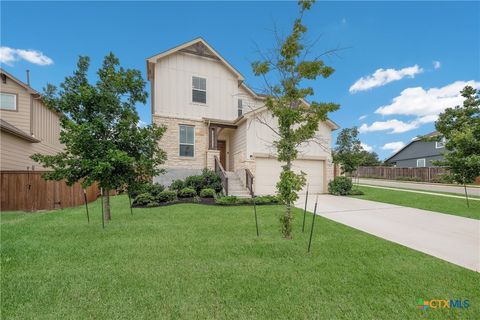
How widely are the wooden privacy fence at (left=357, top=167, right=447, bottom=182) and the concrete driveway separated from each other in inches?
640

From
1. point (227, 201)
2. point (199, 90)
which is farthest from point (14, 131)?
point (227, 201)

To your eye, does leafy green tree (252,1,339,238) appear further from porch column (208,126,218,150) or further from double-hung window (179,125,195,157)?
double-hung window (179,125,195,157)

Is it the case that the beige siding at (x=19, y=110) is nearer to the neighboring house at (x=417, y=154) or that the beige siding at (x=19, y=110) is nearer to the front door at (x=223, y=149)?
the front door at (x=223, y=149)

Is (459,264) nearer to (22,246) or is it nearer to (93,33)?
(22,246)

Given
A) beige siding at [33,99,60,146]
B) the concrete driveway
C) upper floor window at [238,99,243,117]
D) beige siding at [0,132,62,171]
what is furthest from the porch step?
beige siding at [33,99,60,146]

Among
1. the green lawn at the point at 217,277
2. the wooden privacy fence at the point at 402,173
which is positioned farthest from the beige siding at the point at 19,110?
the wooden privacy fence at the point at 402,173

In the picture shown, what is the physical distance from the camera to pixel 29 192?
8969 mm

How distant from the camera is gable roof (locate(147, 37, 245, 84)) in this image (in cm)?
1215

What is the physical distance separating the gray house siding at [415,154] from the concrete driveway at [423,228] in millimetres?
23473

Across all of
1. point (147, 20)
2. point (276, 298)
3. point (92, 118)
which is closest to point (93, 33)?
point (147, 20)

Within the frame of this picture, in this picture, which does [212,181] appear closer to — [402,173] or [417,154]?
[402,173]

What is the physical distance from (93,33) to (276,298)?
47.9ft

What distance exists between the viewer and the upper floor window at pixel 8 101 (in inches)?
424

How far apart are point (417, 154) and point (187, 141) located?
31.2 meters
